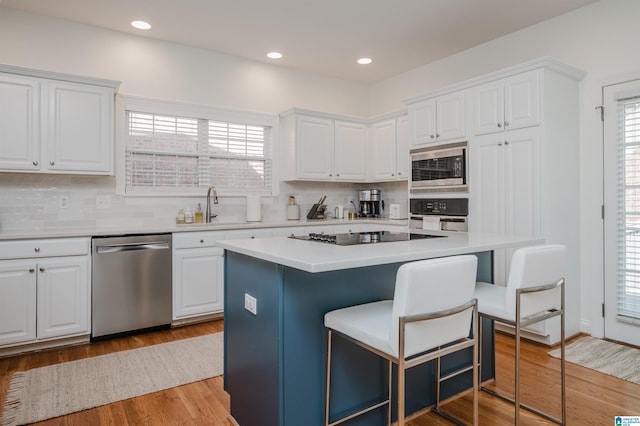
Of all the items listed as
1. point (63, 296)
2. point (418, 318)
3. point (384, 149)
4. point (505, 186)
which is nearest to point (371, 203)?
point (384, 149)

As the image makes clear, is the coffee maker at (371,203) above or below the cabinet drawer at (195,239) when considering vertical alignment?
above

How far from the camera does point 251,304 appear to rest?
6.19 ft

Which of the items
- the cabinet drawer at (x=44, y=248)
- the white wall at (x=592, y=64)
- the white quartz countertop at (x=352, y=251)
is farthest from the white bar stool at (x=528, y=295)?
the cabinet drawer at (x=44, y=248)

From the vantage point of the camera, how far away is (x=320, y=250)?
1.78m

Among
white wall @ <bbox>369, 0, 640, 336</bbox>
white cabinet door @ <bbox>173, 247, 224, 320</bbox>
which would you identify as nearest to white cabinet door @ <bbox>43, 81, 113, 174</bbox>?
white cabinet door @ <bbox>173, 247, 224, 320</bbox>

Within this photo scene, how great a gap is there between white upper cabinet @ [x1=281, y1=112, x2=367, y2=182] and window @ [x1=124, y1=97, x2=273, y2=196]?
0.28 m

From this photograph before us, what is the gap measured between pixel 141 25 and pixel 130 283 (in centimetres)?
242

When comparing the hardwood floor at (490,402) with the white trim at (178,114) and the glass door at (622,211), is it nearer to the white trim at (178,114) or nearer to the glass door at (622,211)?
the glass door at (622,211)

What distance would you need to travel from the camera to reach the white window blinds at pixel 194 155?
3973 millimetres

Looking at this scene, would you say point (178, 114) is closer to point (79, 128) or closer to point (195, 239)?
point (79, 128)

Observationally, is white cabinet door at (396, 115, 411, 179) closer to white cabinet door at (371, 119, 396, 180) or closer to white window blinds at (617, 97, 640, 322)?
white cabinet door at (371, 119, 396, 180)

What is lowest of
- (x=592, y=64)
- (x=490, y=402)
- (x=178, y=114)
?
(x=490, y=402)

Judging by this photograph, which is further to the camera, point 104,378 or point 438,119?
point 438,119

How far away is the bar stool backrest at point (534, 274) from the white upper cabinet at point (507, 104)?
1634 millimetres
